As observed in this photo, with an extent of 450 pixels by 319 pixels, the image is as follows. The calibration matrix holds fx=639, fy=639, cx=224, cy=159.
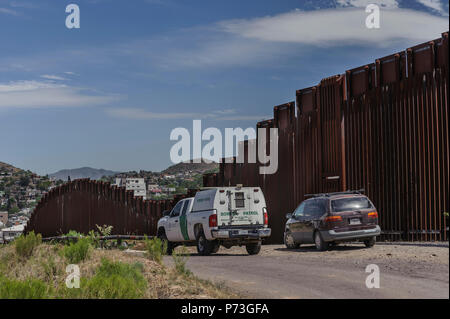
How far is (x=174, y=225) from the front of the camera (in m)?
24.9

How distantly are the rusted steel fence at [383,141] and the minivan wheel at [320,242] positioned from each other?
4.55 meters

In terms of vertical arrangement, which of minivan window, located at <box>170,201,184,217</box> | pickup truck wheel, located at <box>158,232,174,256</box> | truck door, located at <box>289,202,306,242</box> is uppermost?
minivan window, located at <box>170,201,184,217</box>

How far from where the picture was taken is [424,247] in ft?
66.9

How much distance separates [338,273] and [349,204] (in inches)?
281

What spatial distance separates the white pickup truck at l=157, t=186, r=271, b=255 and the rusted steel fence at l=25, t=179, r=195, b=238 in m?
15.5

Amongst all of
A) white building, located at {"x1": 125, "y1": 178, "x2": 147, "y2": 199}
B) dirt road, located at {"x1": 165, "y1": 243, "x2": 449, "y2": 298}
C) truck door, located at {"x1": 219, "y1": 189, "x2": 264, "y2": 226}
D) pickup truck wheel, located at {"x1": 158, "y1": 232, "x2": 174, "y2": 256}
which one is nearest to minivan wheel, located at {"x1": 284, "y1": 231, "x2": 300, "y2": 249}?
truck door, located at {"x1": 219, "y1": 189, "x2": 264, "y2": 226}

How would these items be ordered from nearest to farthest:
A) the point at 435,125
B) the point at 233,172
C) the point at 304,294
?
the point at 304,294, the point at 435,125, the point at 233,172

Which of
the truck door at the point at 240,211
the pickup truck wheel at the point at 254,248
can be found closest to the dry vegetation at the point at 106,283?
the truck door at the point at 240,211

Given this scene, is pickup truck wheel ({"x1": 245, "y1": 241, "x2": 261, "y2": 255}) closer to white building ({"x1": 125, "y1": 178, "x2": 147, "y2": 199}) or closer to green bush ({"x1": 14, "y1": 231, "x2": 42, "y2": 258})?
green bush ({"x1": 14, "y1": 231, "x2": 42, "y2": 258})

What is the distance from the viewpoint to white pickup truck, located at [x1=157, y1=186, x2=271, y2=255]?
22.3m

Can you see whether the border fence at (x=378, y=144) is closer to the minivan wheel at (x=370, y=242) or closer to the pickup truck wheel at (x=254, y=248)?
the minivan wheel at (x=370, y=242)

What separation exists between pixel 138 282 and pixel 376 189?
51.2 ft
